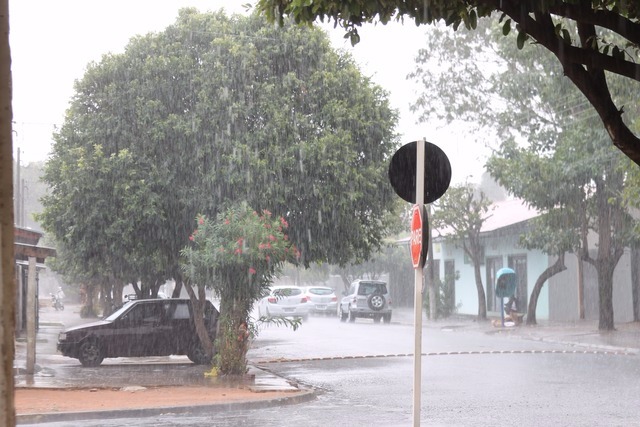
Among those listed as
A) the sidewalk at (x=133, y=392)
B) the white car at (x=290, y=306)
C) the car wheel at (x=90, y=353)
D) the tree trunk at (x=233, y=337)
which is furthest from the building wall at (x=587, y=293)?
the tree trunk at (x=233, y=337)

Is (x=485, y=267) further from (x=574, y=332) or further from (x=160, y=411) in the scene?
(x=160, y=411)

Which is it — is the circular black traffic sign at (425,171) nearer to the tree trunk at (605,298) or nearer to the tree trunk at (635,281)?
the tree trunk at (605,298)

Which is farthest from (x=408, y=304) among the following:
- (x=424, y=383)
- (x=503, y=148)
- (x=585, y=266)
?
(x=424, y=383)

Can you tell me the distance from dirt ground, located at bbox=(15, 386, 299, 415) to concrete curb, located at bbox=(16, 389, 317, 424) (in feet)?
0.54

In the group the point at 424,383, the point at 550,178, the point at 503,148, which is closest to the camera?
the point at 424,383

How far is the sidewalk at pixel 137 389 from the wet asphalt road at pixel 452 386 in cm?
41

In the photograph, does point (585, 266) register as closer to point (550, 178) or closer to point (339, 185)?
point (550, 178)

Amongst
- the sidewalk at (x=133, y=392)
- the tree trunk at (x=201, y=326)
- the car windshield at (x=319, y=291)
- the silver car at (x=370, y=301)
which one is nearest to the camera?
the sidewalk at (x=133, y=392)

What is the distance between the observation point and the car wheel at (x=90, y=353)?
67.5 feet

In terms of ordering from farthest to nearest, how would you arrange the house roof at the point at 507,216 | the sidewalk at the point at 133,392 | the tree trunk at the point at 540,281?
the house roof at the point at 507,216 < the tree trunk at the point at 540,281 < the sidewalk at the point at 133,392

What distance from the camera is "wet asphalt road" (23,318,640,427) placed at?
38.9ft

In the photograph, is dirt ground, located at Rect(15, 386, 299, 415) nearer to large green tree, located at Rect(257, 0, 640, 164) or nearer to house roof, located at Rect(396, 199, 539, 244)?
large green tree, located at Rect(257, 0, 640, 164)

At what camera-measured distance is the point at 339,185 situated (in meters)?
19.2

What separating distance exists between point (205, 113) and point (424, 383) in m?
7.30
